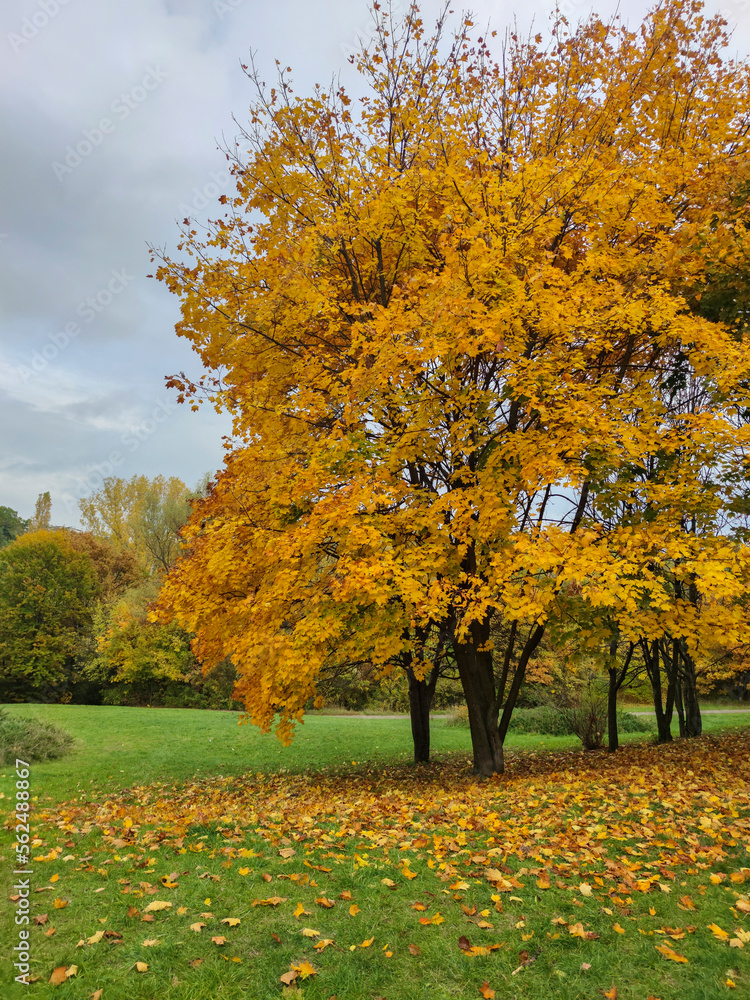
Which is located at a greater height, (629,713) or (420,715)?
(420,715)

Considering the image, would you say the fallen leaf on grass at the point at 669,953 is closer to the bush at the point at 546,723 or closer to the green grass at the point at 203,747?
the green grass at the point at 203,747

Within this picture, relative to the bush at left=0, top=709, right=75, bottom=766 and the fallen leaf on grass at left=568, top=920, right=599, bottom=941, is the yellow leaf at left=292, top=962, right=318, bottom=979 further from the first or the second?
the bush at left=0, top=709, right=75, bottom=766

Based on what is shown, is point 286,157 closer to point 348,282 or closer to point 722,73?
point 348,282

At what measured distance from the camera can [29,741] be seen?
10773 mm

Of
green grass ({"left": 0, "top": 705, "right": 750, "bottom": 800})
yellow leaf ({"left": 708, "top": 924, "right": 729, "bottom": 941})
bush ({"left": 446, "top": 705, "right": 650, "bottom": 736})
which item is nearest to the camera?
yellow leaf ({"left": 708, "top": 924, "right": 729, "bottom": 941})

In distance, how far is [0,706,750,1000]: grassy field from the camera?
2945 millimetres

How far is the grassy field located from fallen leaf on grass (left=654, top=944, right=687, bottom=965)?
0.01 meters

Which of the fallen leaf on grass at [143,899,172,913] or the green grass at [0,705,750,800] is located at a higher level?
the fallen leaf on grass at [143,899,172,913]

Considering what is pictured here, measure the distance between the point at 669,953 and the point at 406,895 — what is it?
5.05 ft

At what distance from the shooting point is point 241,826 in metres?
5.54

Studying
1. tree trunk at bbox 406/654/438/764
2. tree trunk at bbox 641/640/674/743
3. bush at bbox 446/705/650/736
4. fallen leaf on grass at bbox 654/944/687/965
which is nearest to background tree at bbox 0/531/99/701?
bush at bbox 446/705/650/736

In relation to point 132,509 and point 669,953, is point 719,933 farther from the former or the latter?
point 132,509

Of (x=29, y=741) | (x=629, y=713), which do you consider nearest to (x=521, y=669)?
(x=29, y=741)

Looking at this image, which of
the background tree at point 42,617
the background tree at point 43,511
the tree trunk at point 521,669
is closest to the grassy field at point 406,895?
the tree trunk at point 521,669
